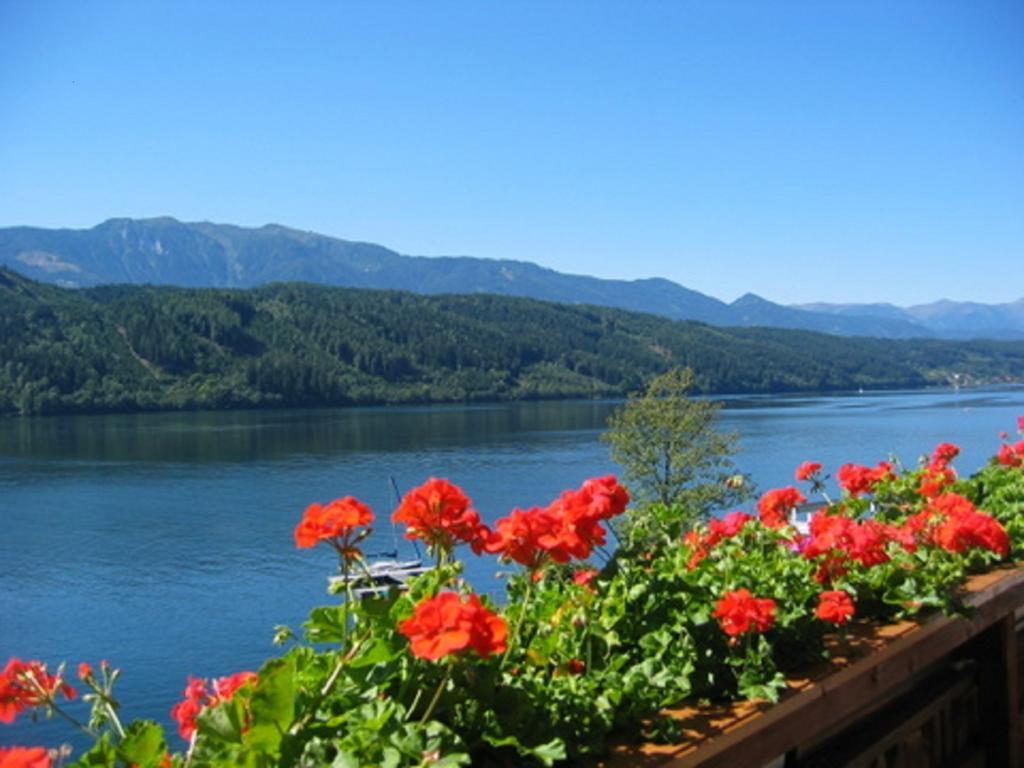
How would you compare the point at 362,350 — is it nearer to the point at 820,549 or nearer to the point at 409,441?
the point at 409,441

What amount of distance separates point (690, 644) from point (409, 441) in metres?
80.1

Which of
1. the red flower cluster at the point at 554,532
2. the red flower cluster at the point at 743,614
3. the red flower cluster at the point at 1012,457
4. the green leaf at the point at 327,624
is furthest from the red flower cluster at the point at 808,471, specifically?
the green leaf at the point at 327,624

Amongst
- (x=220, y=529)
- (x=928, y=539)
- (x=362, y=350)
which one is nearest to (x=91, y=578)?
(x=220, y=529)

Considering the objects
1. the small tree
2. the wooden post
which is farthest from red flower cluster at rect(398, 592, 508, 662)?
the small tree

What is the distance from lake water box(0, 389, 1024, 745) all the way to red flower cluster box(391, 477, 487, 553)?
1969 cm

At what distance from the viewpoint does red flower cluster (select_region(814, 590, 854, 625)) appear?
2.23m

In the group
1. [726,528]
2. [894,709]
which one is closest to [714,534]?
[726,528]

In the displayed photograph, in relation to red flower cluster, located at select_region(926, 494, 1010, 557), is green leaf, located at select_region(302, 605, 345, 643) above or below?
above

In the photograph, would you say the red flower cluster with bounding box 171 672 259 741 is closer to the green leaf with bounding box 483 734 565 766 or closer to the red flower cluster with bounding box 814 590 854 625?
the green leaf with bounding box 483 734 565 766

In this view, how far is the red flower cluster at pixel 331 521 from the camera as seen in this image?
1.58 meters

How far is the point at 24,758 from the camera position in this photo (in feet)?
3.57

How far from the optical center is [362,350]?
148750 mm

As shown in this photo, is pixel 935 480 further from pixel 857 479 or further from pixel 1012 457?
pixel 1012 457

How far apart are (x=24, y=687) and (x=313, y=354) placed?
148590 mm
